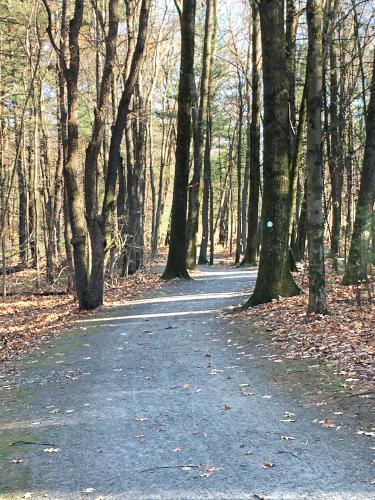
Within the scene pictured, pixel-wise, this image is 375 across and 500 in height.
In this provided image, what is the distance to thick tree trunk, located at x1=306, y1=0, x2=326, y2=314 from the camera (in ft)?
29.8

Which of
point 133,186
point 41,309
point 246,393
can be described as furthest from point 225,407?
point 133,186

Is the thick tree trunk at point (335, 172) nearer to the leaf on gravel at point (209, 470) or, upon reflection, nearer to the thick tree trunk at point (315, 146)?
the thick tree trunk at point (315, 146)

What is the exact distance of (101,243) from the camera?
13719 mm

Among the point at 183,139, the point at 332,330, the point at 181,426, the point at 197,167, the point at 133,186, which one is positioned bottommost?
the point at 181,426

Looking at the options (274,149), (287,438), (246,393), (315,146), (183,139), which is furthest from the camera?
(183,139)

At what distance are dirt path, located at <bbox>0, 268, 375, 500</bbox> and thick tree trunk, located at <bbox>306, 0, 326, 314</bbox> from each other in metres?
1.62

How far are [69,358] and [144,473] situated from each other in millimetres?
5169

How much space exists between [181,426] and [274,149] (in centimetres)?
745

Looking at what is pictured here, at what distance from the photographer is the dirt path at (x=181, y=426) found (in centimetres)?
401

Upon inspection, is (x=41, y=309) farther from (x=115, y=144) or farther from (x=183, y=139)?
(x=183, y=139)

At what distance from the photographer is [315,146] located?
9102mm

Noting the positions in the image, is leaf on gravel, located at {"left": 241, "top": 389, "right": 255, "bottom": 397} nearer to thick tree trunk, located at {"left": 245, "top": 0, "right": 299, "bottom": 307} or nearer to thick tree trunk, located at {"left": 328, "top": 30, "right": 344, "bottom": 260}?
thick tree trunk, located at {"left": 245, "top": 0, "right": 299, "bottom": 307}

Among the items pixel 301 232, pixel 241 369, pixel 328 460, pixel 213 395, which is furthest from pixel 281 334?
pixel 301 232

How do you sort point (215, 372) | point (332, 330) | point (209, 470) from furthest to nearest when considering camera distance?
1. point (332, 330)
2. point (215, 372)
3. point (209, 470)
